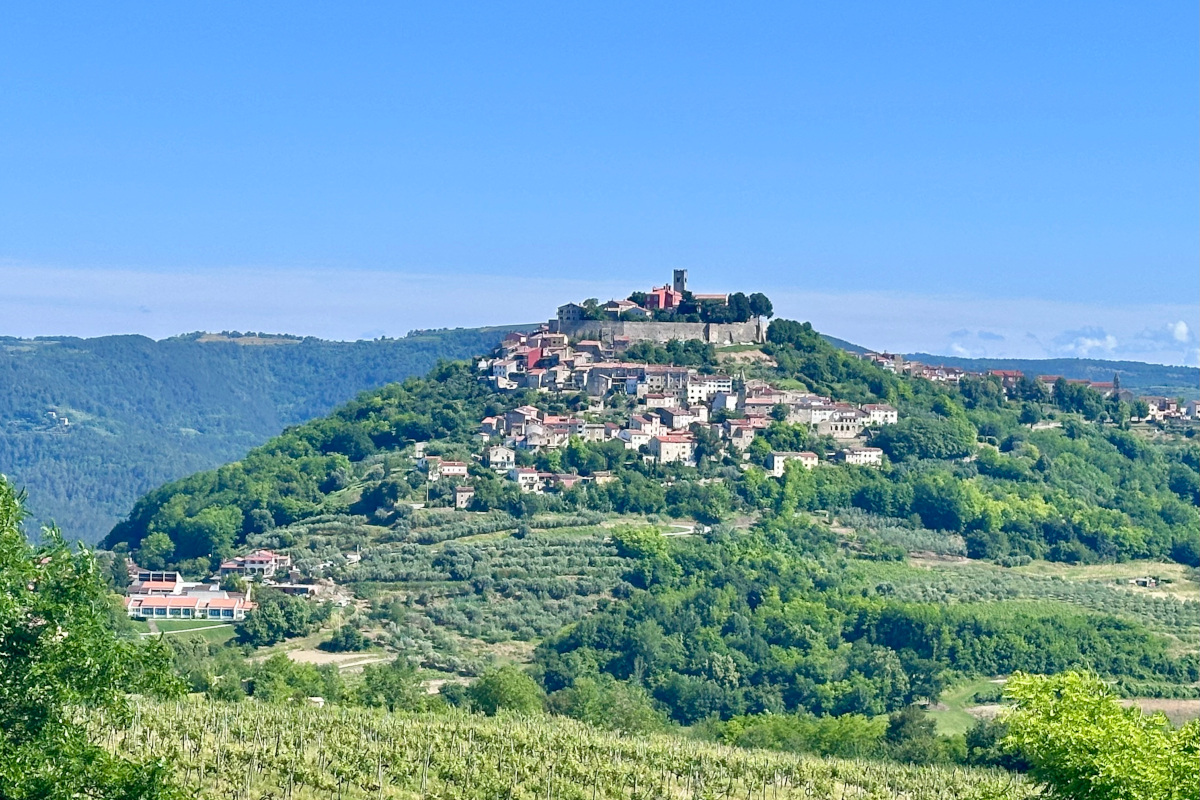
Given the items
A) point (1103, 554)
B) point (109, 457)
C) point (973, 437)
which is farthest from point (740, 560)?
point (109, 457)

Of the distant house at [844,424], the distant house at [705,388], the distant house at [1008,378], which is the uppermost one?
the distant house at [1008,378]

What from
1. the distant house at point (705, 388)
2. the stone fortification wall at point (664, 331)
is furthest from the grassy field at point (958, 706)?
the stone fortification wall at point (664, 331)

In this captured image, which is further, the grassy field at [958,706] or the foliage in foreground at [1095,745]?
the grassy field at [958,706]

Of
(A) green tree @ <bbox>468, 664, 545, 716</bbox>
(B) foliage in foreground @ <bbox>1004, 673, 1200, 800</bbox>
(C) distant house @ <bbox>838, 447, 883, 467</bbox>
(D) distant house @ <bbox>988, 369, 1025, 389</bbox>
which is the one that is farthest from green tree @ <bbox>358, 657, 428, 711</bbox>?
(D) distant house @ <bbox>988, 369, 1025, 389</bbox>

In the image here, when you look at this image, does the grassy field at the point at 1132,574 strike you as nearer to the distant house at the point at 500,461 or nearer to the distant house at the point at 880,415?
the distant house at the point at 880,415

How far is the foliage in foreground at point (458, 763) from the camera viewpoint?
2725 centimetres

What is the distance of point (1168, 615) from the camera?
6600cm

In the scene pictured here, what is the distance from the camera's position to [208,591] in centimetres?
6456

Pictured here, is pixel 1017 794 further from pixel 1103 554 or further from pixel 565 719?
pixel 1103 554

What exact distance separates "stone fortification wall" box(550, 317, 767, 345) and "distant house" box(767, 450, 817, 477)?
48.9 ft

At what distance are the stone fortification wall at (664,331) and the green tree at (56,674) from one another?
7642 cm

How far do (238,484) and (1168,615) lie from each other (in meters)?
41.3

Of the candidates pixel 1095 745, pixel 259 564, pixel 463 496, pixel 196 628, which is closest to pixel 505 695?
pixel 196 628

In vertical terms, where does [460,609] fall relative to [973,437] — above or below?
below
